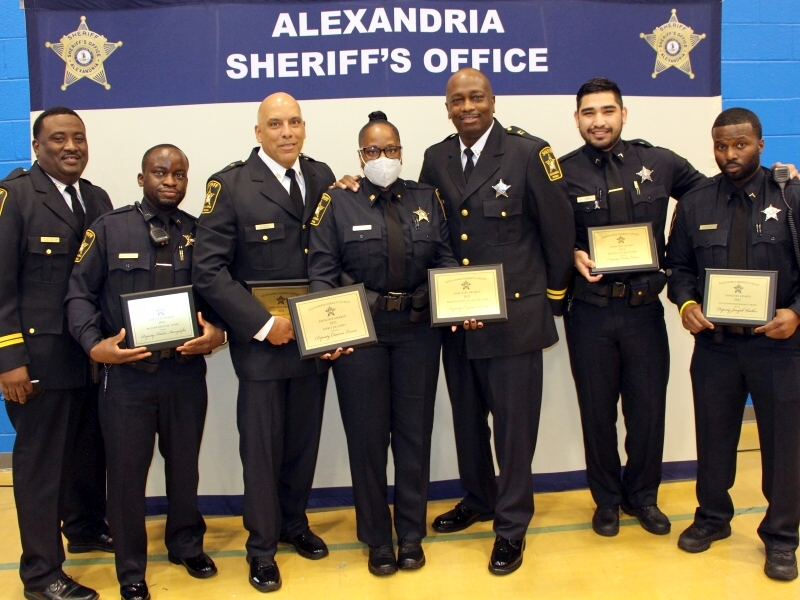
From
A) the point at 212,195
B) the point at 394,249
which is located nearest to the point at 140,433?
the point at 212,195

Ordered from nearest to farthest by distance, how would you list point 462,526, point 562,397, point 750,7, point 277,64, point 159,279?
point 159,279 < point 462,526 < point 277,64 < point 562,397 < point 750,7

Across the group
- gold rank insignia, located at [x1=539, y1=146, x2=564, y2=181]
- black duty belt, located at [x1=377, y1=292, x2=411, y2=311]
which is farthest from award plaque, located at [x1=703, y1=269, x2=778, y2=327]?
black duty belt, located at [x1=377, y1=292, x2=411, y2=311]

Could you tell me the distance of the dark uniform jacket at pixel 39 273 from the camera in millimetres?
2738

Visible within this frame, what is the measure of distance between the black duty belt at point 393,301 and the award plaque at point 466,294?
0.13 m

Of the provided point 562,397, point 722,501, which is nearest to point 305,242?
point 562,397

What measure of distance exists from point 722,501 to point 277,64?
3079mm

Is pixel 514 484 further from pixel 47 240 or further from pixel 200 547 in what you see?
pixel 47 240

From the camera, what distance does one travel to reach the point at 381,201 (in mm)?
2896

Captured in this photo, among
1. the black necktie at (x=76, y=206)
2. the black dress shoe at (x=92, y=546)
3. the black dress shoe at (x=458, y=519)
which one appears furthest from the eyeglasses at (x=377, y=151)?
the black dress shoe at (x=92, y=546)

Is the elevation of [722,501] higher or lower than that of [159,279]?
lower

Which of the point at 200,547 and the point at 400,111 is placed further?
the point at 400,111

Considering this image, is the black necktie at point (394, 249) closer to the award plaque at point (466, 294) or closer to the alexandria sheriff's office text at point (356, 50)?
the award plaque at point (466, 294)

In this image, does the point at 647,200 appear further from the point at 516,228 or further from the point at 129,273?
the point at 129,273

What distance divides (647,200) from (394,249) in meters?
1.22
